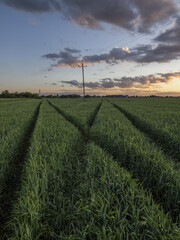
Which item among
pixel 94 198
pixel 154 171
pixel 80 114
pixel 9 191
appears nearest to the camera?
pixel 94 198

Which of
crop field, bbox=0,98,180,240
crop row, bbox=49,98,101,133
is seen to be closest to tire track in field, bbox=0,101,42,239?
crop field, bbox=0,98,180,240

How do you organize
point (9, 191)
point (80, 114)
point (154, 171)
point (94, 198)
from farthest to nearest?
point (80, 114) < point (9, 191) < point (154, 171) < point (94, 198)

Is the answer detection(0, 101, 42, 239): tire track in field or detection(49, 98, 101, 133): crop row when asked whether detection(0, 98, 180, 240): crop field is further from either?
detection(49, 98, 101, 133): crop row

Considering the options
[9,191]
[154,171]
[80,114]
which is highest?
[80,114]

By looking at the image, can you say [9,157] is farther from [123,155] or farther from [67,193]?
[123,155]

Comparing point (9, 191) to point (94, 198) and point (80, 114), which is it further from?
point (80, 114)

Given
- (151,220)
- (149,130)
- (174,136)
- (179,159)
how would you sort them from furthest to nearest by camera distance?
(149,130) < (174,136) < (179,159) < (151,220)

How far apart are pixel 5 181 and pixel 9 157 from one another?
1150mm

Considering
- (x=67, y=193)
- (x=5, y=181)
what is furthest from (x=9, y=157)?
(x=67, y=193)

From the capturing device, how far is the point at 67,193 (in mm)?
3654

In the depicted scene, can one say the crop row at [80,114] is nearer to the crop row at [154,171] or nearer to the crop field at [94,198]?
the crop field at [94,198]

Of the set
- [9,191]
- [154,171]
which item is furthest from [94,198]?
[9,191]

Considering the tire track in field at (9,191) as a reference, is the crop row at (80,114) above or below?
above

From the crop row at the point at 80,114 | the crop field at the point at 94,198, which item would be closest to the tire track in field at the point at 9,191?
the crop field at the point at 94,198
